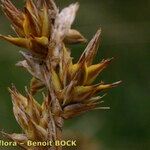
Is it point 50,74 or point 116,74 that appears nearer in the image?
point 50,74

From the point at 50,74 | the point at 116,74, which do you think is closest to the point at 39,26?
the point at 50,74

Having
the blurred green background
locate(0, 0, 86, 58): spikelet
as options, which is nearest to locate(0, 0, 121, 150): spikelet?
locate(0, 0, 86, 58): spikelet

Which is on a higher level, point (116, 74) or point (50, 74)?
point (50, 74)

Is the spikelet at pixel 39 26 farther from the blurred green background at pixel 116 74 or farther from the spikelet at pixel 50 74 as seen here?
the blurred green background at pixel 116 74

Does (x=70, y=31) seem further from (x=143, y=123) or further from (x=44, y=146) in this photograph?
(x=143, y=123)

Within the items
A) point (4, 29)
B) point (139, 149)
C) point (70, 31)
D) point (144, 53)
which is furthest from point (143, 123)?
point (70, 31)

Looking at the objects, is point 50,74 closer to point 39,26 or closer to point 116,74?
point 39,26
